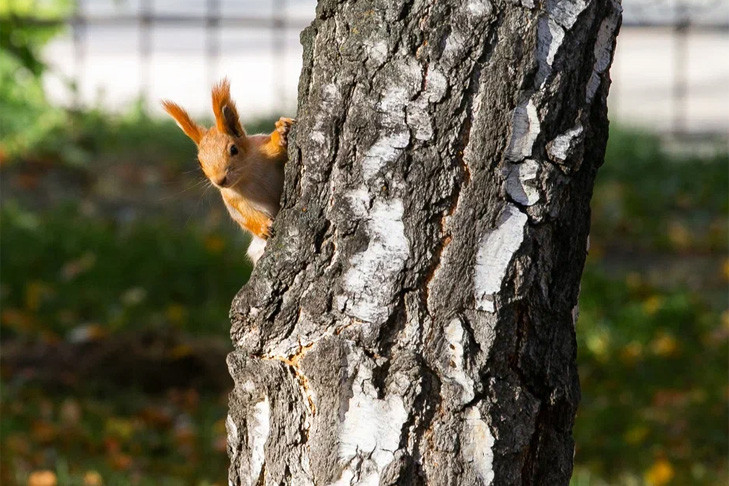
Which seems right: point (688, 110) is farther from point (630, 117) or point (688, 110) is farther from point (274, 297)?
point (274, 297)

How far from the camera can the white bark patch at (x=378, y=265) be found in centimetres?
170

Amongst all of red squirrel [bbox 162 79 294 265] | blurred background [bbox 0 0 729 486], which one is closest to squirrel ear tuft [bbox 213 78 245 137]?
red squirrel [bbox 162 79 294 265]

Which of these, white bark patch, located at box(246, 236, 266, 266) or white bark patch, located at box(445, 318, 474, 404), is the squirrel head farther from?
white bark patch, located at box(445, 318, 474, 404)

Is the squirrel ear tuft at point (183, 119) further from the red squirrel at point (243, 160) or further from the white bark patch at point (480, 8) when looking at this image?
the white bark patch at point (480, 8)

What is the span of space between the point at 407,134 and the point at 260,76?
1269cm

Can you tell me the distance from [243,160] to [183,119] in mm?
158

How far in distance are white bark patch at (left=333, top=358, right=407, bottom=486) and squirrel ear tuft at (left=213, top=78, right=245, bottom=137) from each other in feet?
2.33

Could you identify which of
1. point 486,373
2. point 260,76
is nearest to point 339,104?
point 486,373

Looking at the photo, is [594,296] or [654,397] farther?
[594,296]

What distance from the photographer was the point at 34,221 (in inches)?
282

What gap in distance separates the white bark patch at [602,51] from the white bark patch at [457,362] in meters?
0.45

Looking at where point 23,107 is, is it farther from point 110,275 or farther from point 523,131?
point 523,131

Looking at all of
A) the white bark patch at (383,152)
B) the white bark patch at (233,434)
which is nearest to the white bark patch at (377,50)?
the white bark patch at (383,152)

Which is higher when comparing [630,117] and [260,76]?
[260,76]
